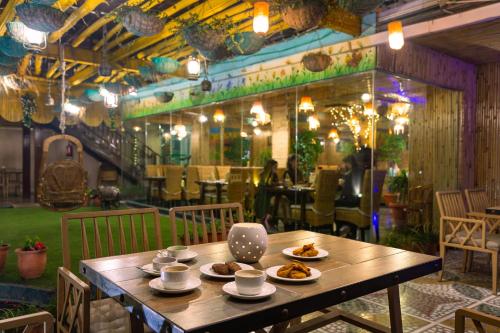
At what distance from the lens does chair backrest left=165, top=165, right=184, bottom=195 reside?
927 centimetres

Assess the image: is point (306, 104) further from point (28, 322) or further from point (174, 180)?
point (28, 322)

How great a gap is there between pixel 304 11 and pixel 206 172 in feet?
21.6

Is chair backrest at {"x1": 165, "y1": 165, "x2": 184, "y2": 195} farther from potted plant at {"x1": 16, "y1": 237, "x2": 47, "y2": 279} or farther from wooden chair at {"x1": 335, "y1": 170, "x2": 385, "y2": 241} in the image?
potted plant at {"x1": 16, "y1": 237, "x2": 47, "y2": 279}

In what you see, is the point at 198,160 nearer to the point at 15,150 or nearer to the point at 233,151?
the point at 233,151

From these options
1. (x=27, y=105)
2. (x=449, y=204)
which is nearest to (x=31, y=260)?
(x=449, y=204)

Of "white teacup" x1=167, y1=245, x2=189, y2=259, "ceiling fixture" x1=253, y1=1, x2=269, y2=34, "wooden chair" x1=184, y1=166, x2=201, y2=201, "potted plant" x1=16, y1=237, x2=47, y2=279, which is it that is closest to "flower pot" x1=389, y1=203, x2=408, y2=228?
"wooden chair" x1=184, y1=166, x2=201, y2=201

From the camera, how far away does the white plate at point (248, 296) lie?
1.44 meters

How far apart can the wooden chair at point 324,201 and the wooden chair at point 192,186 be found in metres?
3.84

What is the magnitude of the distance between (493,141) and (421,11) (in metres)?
2.61

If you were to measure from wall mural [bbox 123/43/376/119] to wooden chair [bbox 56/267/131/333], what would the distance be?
4.71 meters

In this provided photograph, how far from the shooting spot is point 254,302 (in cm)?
144

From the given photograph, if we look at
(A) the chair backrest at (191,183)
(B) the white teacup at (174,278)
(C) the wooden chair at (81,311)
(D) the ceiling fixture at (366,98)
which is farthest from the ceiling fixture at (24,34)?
(A) the chair backrest at (191,183)

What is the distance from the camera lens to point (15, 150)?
47.1 ft

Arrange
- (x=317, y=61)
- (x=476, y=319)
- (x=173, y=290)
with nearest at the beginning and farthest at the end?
1. (x=476, y=319)
2. (x=173, y=290)
3. (x=317, y=61)
